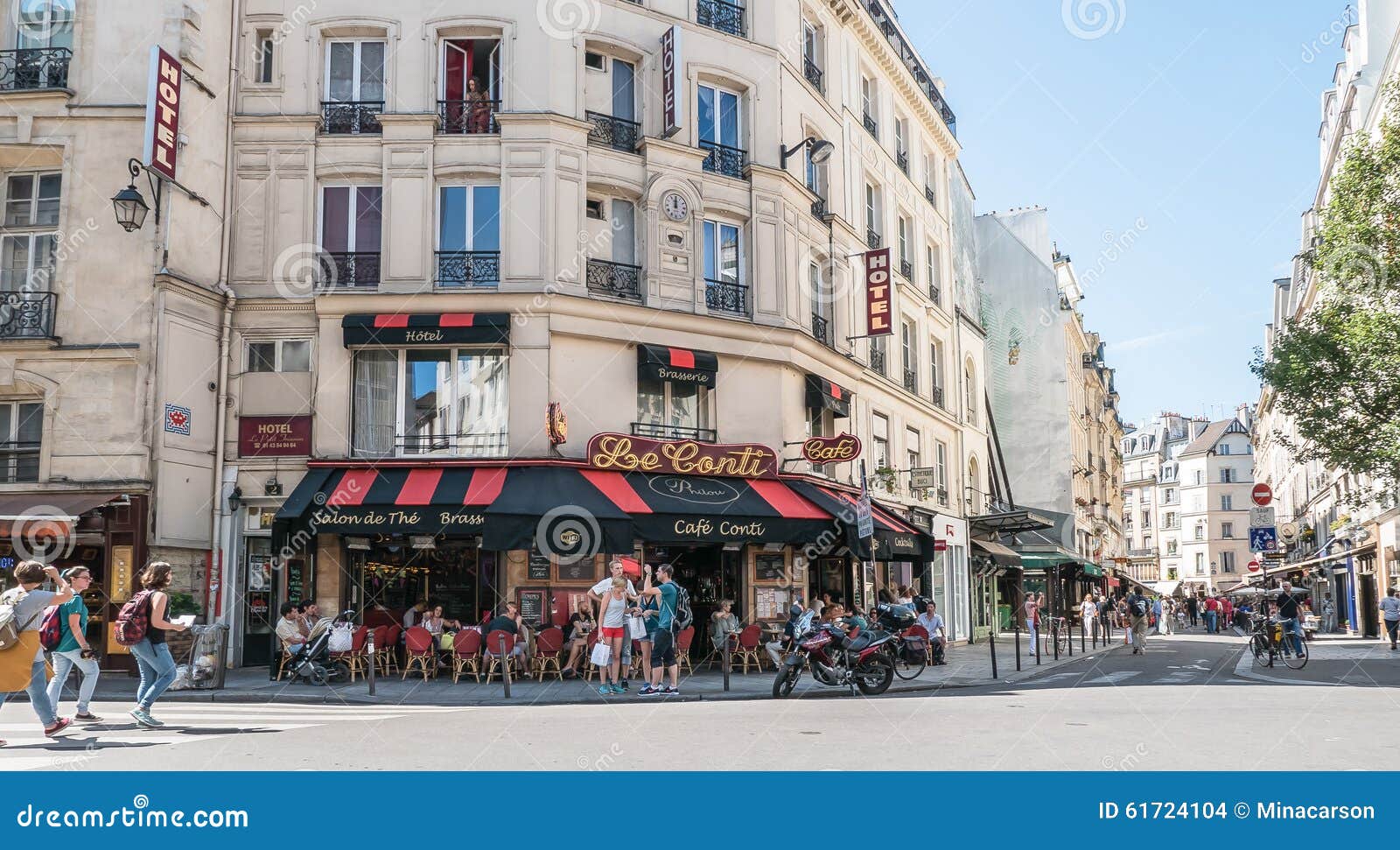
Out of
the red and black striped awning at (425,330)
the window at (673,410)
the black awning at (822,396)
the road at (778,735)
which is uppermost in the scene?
the red and black striped awning at (425,330)

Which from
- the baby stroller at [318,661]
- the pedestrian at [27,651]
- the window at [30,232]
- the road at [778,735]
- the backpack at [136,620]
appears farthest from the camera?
the window at [30,232]

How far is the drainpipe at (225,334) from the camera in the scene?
18.6 meters

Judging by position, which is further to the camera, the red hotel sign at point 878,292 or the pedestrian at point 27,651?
the red hotel sign at point 878,292

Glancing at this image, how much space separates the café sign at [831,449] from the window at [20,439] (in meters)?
12.4

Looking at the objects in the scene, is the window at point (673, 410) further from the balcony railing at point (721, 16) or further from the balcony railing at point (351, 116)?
the balcony railing at point (721, 16)

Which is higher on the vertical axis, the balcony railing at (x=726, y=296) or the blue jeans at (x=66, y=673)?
the balcony railing at (x=726, y=296)

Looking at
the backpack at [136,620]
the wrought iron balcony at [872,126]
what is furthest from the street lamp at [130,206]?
the wrought iron balcony at [872,126]

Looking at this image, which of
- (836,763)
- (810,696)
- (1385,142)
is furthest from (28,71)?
(1385,142)

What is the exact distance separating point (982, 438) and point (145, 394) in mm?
23557

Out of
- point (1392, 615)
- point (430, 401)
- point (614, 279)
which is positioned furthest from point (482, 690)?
point (1392, 615)

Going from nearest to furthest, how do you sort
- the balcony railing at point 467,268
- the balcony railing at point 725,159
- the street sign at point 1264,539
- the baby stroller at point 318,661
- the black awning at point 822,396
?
the baby stroller at point 318,661 → the balcony railing at point 467,268 → the balcony railing at point 725,159 → the black awning at point 822,396 → the street sign at point 1264,539

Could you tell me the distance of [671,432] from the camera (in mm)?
20250

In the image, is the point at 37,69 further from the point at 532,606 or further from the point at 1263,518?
the point at 1263,518

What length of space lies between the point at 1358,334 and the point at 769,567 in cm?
1104
